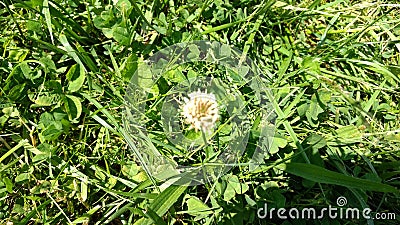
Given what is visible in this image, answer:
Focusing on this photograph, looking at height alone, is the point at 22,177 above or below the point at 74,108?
below

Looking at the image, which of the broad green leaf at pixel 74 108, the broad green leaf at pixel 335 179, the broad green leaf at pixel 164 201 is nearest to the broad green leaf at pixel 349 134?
the broad green leaf at pixel 335 179

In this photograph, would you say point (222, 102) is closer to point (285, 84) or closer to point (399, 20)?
point (285, 84)

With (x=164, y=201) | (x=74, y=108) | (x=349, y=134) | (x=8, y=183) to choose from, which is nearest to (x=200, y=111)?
(x=164, y=201)

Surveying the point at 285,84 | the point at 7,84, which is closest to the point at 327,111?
the point at 285,84

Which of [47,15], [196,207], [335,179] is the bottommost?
[196,207]

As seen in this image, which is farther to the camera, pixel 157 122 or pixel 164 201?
pixel 157 122

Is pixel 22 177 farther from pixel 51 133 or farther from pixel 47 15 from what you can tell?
pixel 47 15

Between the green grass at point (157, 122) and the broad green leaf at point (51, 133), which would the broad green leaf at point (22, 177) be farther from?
the broad green leaf at point (51, 133)
